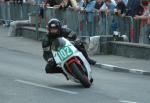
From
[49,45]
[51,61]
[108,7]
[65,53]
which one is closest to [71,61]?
[65,53]

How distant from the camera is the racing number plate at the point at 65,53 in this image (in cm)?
1551

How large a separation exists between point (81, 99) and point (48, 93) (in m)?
1.22

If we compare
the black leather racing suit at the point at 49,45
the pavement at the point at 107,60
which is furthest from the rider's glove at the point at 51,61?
the pavement at the point at 107,60

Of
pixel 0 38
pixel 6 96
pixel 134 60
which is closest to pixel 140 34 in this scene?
pixel 134 60

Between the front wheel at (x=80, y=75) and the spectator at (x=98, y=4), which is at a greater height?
the spectator at (x=98, y=4)

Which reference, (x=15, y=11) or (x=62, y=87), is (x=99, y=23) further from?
(x=15, y=11)

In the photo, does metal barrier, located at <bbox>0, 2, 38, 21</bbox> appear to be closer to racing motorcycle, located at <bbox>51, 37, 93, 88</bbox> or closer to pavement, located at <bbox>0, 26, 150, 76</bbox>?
pavement, located at <bbox>0, 26, 150, 76</bbox>

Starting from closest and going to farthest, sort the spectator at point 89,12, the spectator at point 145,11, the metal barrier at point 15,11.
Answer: the spectator at point 145,11 < the spectator at point 89,12 < the metal barrier at point 15,11

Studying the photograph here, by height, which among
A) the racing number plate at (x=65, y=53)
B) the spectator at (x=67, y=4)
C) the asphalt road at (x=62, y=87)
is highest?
the spectator at (x=67, y=4)

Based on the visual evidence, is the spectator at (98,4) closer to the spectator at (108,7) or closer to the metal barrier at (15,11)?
the spectator at (108,7)

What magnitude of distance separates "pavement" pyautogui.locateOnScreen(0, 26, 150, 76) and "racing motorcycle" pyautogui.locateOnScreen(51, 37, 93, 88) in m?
4.10

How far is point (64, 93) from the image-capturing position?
1483cm

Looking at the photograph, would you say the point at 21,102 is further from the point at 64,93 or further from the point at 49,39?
the point at 49,39

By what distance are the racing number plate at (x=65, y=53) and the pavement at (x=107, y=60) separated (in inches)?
171
